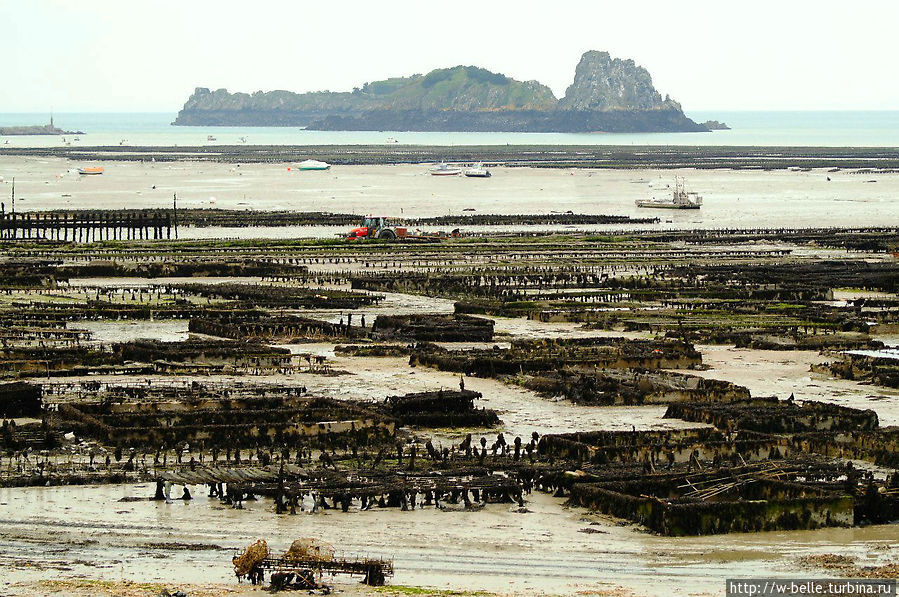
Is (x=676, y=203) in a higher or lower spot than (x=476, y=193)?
higher

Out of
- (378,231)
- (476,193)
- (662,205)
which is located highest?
(662,205)

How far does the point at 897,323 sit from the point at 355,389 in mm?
22734

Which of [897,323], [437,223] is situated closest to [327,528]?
[897,323]

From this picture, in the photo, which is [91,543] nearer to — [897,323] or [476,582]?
[476,582]

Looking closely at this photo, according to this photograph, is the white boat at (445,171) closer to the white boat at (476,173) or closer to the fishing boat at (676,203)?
the white boat at (476,173)

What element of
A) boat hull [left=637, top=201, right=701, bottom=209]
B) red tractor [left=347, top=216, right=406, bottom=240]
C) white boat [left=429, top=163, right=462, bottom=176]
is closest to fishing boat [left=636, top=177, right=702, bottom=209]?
boat hull [left=637, top=201, right=701, bottom=209]

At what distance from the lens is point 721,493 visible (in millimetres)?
29719

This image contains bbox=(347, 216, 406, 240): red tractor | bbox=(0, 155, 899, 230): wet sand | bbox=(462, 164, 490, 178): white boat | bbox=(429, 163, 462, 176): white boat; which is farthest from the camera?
bbox=(429, 163, 462, 176): white boat

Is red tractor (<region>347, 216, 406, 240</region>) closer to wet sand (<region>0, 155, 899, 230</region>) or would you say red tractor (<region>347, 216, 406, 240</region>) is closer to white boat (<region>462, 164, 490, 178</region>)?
wet sand (<region>0, 155, 899, 230</region>)

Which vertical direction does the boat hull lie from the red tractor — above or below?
above

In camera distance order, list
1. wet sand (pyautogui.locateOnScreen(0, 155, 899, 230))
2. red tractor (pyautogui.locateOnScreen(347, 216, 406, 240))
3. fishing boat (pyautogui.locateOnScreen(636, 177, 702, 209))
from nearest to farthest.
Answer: red tractor (pyautogui.locateOnScreen(347, 216, 406, 240))
wet sand (pyautogui.locateOnScreen(0, 155, 899, 230))
fishing boat (pyautogui.locateOnScreen(636, 177, 702, 209))

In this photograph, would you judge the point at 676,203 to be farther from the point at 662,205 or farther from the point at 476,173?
the point at 476,173

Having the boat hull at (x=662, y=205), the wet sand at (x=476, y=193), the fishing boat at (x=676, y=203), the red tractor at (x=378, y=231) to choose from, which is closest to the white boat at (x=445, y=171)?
the wet sand at (x=476, y=193)

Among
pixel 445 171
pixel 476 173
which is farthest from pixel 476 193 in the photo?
pixel 445 171
